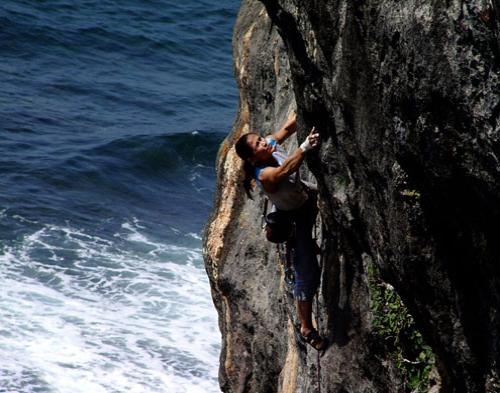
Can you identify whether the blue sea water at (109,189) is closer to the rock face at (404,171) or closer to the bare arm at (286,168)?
the rock face at (404,171)

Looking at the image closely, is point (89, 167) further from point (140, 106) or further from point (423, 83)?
point (423, 83)

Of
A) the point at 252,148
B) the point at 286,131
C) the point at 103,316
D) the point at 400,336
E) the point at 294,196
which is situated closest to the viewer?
the point at 400,336

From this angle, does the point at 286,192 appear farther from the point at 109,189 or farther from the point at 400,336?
the point at 109,189

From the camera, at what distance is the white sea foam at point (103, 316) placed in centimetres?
1722

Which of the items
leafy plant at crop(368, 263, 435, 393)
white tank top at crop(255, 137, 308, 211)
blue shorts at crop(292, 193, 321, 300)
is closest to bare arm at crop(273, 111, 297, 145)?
white tank top at crop(255, 137, 308, 211)

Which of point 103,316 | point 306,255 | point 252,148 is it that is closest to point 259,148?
point 252,148

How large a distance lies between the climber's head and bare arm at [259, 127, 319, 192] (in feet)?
0.57

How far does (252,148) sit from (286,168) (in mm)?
484

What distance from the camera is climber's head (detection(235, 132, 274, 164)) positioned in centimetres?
898

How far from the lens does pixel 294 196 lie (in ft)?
30.3

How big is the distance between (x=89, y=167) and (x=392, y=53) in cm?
2128

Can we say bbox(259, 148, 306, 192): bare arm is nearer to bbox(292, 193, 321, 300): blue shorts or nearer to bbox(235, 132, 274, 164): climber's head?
bbox(235, 132, 274, 164): climber's head

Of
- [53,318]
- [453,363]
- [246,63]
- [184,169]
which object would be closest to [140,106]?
[184,169]

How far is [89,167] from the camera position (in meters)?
27.2
